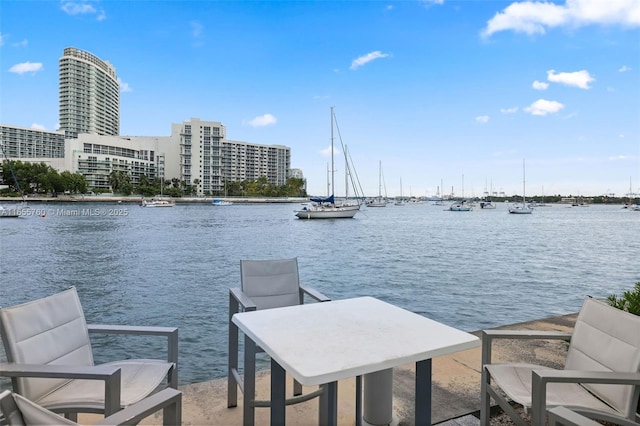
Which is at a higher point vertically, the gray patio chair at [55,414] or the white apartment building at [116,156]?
the white apartment building at [116,156]

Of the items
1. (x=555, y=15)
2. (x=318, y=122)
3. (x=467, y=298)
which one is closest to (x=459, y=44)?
(x=555, y=15)

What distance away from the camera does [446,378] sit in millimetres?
2566

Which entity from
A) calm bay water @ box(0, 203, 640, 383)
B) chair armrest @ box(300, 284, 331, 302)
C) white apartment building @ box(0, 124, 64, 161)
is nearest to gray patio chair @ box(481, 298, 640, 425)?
chair armrest @ box(300, 284, 331, 302)

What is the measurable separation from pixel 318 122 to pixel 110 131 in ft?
401

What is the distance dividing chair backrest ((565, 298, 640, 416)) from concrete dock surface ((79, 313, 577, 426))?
1.89 ft

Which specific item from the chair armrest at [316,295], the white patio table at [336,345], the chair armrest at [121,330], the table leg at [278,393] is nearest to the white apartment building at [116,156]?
the chair armrest at [316,295]

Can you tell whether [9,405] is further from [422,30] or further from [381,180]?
[381,180]

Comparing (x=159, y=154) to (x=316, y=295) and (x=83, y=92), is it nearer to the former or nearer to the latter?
(x=83, y=92)

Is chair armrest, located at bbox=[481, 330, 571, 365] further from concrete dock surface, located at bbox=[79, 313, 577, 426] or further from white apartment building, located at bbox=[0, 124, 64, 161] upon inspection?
white apartment building, located at bbox=[0, 124, 64, 161]

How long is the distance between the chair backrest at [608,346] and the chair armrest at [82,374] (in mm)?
1935

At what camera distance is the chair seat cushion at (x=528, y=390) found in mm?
1593

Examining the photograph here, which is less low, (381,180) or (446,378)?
(381,180)

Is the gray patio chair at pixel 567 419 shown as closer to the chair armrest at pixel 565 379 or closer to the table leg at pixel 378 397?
the chair armrest at pixel 565 379

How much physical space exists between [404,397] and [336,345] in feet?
3.76
